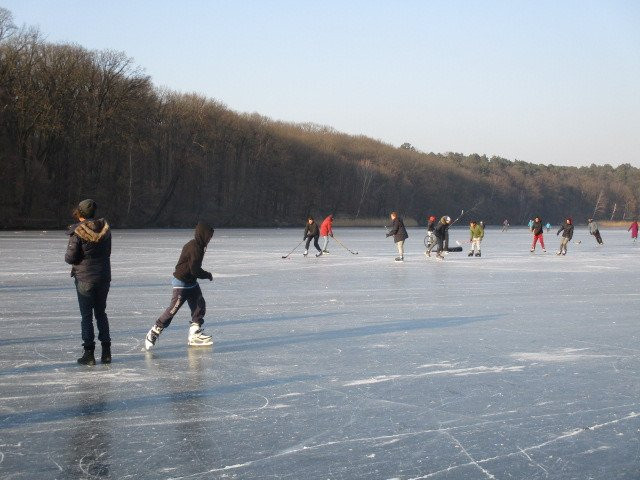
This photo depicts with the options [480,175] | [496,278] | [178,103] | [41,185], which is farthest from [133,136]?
[480,175]

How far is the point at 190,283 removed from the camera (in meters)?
7.82

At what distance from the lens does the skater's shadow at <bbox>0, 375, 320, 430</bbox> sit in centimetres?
523

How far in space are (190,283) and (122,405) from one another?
2.29 meters

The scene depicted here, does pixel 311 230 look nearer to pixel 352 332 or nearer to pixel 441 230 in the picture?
pixel 441 230

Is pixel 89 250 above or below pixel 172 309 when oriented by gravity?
above

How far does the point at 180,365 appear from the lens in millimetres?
7105

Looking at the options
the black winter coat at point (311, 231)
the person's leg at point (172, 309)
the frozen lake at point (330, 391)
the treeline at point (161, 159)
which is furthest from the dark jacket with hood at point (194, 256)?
the treeline at point (161, 159)

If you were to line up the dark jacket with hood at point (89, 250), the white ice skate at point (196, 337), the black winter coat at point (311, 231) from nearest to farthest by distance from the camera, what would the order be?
the dark jacket with hood at point (89, 250), the white ice skate at point (196, 337), the black winter coat at point (311, 231)

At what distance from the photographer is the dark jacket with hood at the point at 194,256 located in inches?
301

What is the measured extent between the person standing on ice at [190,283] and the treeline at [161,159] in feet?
109

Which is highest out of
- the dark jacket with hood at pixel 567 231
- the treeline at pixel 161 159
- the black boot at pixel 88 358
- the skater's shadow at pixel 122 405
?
the treeline at pixel 161 159

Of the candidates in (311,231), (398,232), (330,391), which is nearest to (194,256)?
(330,391)

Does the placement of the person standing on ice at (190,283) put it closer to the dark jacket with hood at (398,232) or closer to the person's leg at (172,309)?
the person's leg at (172,309)

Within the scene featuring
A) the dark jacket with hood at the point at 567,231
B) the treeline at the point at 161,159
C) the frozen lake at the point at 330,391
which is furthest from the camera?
the treeline at the point at 161,159
